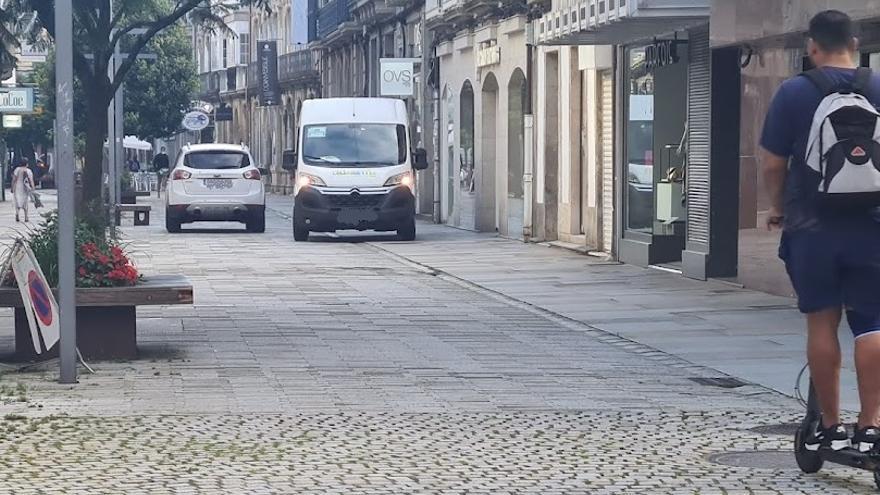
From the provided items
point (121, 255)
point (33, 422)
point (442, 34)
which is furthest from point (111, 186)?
point (33, 422)

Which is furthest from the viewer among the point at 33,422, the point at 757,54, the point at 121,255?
the point at 757,54

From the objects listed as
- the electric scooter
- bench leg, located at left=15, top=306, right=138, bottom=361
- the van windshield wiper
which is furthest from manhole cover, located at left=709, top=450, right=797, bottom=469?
the van windshield wiper

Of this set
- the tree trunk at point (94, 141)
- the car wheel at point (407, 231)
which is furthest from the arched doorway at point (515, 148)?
the tree trunk at point (94, 141)

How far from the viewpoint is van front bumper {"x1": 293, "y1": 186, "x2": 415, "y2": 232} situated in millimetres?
33125

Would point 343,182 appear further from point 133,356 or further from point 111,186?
point 133,356

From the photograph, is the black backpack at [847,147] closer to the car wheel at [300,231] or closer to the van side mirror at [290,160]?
the car wheel at [300,231]

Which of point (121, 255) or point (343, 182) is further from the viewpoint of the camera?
point (343, 182)

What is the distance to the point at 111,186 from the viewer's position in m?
47.2

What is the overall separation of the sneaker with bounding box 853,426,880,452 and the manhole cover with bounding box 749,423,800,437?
1828mm

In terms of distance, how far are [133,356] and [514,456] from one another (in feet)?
16.0

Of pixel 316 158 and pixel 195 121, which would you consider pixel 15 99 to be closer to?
pixel 316 158

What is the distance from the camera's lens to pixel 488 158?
3725 cm

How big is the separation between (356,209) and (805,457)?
1001 inches

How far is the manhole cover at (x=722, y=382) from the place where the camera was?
1184 centimetres
